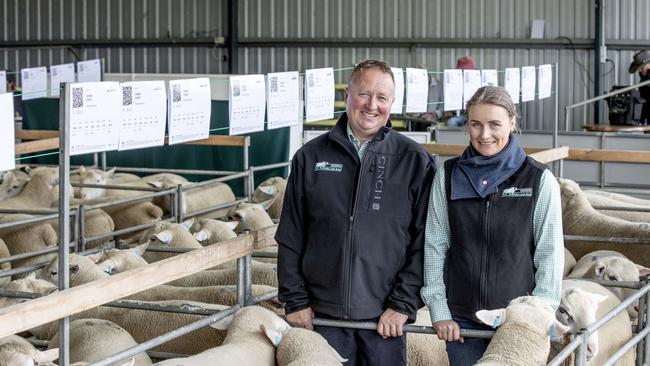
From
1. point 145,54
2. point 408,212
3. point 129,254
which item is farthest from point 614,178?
point 145,54

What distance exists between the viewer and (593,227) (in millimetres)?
Result: 6961

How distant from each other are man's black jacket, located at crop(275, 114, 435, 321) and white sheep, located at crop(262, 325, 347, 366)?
0.11 metres

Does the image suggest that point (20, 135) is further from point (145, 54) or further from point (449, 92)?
point (145, 54)

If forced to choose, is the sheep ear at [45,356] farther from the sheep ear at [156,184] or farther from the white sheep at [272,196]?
the sheep ear at [156,184]

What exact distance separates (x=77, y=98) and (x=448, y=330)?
5.07ft

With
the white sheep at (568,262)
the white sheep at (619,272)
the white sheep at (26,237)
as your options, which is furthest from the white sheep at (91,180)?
the white sheep at (619,272)

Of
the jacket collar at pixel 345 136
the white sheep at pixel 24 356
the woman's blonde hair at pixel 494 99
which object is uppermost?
the woman's blonde hair at pixel 494 99

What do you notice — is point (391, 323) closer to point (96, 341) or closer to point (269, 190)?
point (96, 341)

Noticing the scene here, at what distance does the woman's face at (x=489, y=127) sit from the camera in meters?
3.48

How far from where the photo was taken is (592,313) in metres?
4.12

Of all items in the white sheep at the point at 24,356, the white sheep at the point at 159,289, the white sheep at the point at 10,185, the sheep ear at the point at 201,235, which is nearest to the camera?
the white sheep at the point at 24,356

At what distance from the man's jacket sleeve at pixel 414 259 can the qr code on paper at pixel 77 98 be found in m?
1.23

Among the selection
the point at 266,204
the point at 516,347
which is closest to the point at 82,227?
the point at 266,204

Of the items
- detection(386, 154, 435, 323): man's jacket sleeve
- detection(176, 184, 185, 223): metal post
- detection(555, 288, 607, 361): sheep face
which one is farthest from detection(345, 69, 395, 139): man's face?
detection(176, 184, 185, 223): metal post
